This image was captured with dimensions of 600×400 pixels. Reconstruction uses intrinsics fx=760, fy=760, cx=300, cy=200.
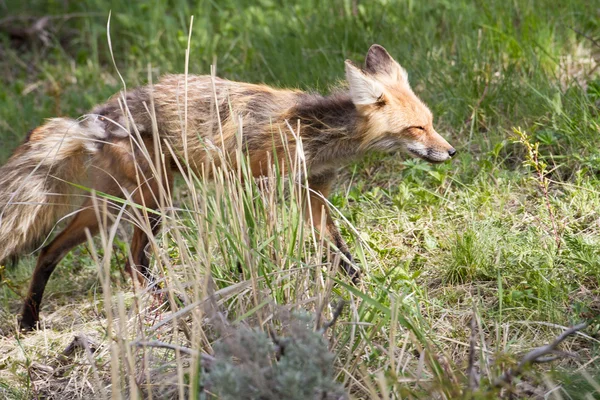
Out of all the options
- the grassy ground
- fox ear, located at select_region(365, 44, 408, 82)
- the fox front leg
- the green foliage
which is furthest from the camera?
fox ear, located at select_region(365, 44, 408, 82)

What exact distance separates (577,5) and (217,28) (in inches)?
153

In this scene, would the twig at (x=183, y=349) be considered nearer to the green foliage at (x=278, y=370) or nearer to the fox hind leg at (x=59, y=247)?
the green foliage at (x=278, y=370)

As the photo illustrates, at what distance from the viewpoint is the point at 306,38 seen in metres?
7.09

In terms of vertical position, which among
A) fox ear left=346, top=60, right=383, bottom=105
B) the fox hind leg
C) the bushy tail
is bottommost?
the fox hind leg

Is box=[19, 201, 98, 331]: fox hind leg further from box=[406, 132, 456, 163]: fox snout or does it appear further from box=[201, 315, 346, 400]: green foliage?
box=[201, 315, 346, 400]: green foliage

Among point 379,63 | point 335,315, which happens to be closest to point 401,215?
point 379,63

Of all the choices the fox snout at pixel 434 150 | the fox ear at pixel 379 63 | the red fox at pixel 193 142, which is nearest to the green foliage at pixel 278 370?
the red fox at pixel 193 142

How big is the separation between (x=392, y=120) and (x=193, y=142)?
55.6 inches

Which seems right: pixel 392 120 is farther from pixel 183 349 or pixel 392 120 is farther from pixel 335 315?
pixel 183 349

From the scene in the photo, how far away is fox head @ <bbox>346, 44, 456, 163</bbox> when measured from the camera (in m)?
5.09

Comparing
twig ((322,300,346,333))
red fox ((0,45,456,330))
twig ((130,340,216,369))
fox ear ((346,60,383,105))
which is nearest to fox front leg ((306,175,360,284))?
red fox ((0,45,456,330))

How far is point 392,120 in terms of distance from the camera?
5172 millimetres

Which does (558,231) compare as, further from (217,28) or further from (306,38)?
(217,28)

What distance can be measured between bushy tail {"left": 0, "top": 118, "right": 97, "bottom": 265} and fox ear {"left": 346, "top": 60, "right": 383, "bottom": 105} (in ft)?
5.98
